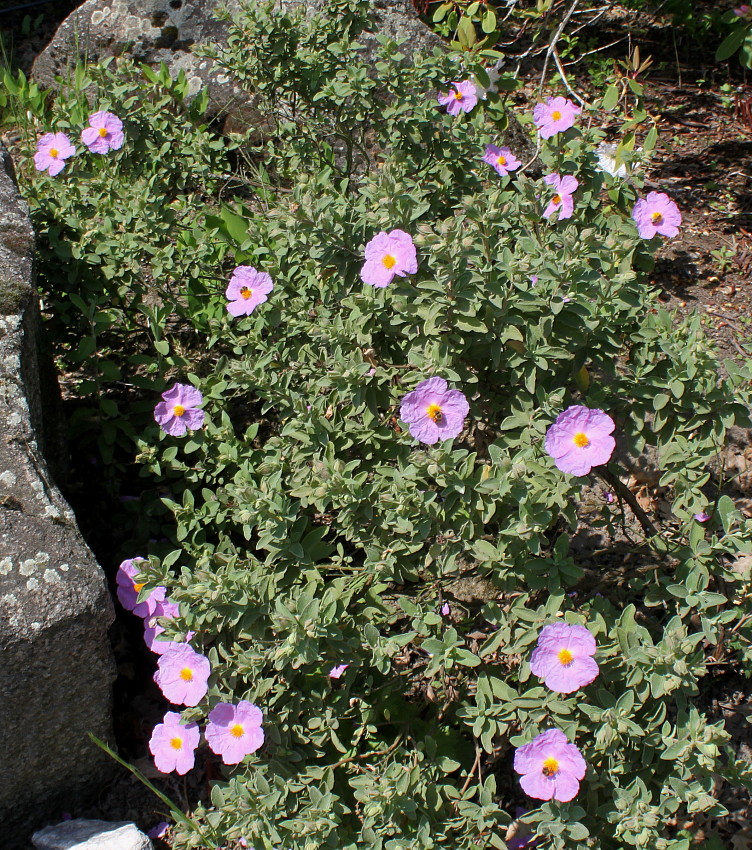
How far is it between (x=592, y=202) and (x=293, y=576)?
47.5 inches

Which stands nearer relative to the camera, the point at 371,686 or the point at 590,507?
the point at 371,686

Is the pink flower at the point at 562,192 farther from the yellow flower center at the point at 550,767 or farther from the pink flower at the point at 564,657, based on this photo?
the yellow flower center at the point at 550,767

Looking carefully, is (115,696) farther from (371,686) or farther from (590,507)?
(590,507)

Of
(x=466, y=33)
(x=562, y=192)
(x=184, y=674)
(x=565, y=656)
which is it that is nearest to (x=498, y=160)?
(x=562, y=192)

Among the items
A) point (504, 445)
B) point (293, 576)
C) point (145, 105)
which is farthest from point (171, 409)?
point (145, 105)

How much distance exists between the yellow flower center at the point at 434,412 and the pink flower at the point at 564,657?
46cm

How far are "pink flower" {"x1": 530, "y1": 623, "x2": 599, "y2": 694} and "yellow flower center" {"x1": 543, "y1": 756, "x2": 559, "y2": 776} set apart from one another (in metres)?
0.12

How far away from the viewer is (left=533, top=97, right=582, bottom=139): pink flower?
2279 millimetres

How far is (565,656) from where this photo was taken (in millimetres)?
1564

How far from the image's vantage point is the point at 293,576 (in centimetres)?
184

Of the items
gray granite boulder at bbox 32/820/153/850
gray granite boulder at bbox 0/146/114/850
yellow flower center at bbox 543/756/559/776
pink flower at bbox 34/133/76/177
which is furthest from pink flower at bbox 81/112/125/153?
yellow flower center at bbox 543/756/559/776

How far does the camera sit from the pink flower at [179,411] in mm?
2175

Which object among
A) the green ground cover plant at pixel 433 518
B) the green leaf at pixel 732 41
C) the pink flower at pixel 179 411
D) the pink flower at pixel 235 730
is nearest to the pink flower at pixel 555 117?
the green ground cover plant at pixel 433 518

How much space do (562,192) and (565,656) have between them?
119 centimetres
